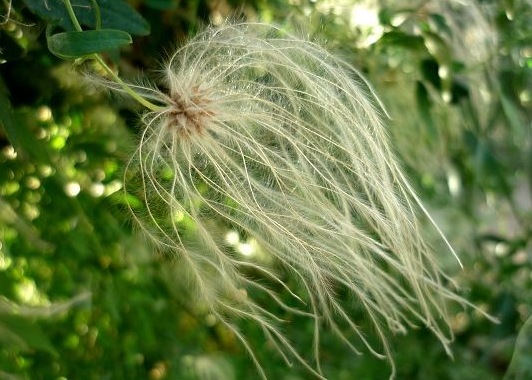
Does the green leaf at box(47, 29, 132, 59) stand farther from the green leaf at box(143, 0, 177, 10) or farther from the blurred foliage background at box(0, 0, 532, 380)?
the green leaf at box(143, 0, 177, 10)

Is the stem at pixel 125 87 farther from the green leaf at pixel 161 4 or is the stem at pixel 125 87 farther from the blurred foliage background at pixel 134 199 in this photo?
the green leaf at pixel 161 4

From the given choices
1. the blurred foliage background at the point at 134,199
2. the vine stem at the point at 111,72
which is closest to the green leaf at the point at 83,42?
the vine stem at the point at 111,72

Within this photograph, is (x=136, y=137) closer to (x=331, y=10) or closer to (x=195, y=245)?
(x=195, y=245)

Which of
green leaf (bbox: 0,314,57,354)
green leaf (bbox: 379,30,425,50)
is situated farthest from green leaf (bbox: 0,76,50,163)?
green leaf (bbox: 379,30,425,50)

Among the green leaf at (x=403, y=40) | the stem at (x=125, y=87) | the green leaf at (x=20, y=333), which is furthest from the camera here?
the green leaf at (x=403, y=40)

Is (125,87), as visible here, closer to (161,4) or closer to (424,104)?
(161,4)

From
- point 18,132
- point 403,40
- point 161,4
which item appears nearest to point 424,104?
point 403,40

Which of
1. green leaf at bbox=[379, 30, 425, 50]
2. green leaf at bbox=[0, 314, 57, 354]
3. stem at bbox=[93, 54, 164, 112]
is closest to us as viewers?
stem at bbox=[93, 54, 164, 112]
